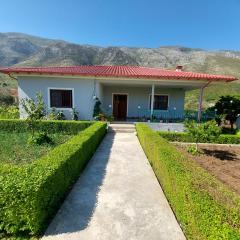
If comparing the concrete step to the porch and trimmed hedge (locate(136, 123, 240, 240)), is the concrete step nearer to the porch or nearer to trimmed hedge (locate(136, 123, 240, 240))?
the porch

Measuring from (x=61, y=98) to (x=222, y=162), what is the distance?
10.3 meters

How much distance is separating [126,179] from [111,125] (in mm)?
7354

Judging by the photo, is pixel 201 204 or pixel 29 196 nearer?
pixel 201 204

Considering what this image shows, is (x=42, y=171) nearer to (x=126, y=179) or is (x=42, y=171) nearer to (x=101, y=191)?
(x=101, y=191)

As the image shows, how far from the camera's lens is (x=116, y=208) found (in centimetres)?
403

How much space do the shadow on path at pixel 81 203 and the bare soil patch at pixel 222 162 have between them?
3.31 m

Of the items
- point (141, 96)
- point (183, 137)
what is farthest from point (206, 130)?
point (141, 96)

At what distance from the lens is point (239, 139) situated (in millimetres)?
10617

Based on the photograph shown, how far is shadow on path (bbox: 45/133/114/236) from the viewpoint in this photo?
11.3ft

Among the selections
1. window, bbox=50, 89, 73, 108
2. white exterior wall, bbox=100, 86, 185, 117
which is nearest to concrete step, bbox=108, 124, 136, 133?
window, bbox=50, 89, 73, 108

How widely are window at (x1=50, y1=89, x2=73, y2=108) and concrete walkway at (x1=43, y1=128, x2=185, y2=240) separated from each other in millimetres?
8316

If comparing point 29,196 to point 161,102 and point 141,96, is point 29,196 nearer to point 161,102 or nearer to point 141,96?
point 141,96

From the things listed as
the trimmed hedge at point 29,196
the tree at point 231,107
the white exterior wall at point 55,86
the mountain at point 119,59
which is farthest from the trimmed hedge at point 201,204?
the mountain at point 119,59

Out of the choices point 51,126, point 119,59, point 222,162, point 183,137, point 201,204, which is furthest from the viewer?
point 119,59
